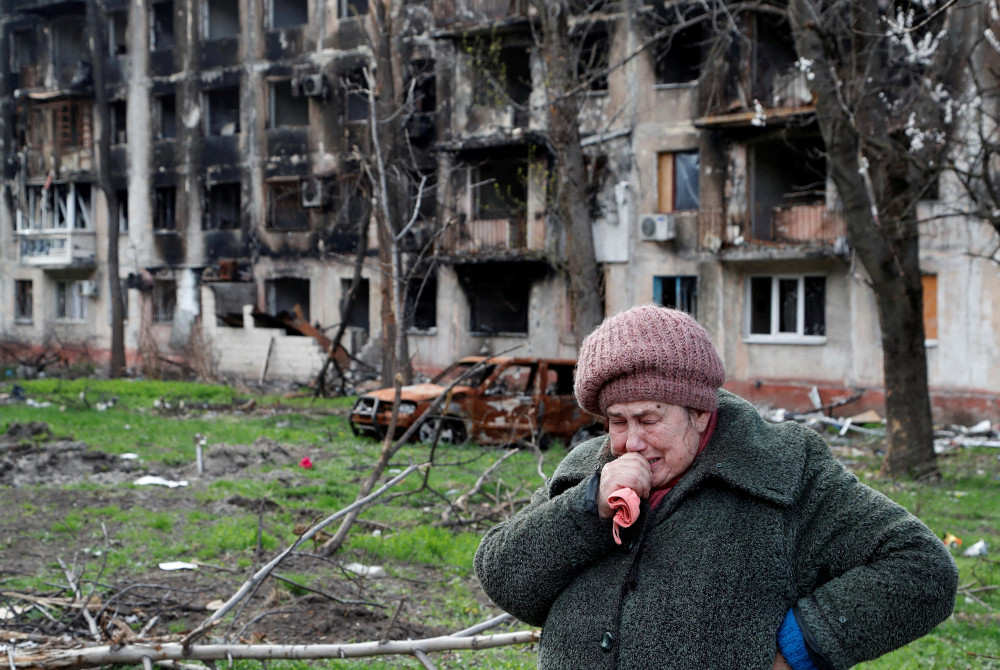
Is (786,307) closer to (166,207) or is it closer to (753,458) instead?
(753,458)

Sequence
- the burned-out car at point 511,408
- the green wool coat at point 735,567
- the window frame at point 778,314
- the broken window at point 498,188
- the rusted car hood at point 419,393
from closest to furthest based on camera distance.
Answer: the green wool coat at point 735,567
the burned-out car at point 511,408
the rusted car hood at point 419,393
the window frame at point 778,314
the broken window at point 498,188

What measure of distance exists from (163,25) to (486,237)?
17101 millimetres

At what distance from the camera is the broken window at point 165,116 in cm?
3503

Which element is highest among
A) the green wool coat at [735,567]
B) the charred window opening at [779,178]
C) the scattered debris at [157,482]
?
the charred window opening at [779,178]

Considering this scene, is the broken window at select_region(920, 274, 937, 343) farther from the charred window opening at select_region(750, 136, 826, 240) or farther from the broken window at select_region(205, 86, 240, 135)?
the broken window at select_region(205, 86, 240, 135)

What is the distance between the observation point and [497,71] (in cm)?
2748

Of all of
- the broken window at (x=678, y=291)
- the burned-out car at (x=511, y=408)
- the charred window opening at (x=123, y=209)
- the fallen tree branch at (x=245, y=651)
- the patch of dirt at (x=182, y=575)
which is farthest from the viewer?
the charred window opening at (x=123, y=209)

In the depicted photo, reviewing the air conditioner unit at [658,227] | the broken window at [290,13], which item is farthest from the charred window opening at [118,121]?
the air conditioner unit at [658,227]

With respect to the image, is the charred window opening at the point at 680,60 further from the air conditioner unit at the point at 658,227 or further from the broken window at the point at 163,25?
the broken window at the point at 163,25

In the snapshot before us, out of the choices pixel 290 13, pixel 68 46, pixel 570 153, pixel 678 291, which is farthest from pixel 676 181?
pixel 68 46

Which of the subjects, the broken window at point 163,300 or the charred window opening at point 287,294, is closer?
the charred window opening at point 287,294

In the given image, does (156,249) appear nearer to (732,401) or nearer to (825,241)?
(825,241)

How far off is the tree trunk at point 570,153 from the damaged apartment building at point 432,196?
95.1 inches

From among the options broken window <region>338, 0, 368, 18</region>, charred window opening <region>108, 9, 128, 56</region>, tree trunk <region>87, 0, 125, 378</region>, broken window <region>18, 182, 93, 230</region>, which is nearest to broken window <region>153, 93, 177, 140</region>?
charred window opening <region>108, 9, 128, 56</region>
